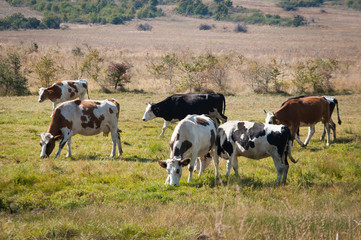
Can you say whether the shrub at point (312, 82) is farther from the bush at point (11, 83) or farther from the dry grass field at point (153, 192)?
the bush at point (11, 83)

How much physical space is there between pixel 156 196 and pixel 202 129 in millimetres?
2356

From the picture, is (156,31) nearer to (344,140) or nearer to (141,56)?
(141,56)

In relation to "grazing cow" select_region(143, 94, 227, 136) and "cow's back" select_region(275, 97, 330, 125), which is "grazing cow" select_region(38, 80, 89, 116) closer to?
Result: "grazing cow" select_region(143, 94, 227, 136)

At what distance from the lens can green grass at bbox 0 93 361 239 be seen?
5234 mm

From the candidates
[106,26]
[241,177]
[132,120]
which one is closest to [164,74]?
[132,120]

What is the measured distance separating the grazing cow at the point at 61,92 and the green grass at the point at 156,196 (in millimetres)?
5254

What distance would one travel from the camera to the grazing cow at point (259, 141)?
855 cm

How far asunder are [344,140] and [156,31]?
263ft

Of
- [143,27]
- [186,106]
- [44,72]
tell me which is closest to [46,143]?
[186,106]

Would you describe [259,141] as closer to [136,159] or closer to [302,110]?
[136,159]

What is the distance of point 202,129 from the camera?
30.3ft

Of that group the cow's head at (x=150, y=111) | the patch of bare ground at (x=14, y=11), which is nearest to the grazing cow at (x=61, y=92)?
the cow's head at (x=150, y=111)

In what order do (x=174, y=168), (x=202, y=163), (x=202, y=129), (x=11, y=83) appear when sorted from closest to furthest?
1. (x=174, y=168)
2. (x=202, y=129)
3. (x=202, y=163)
4. (x=11, y=83)

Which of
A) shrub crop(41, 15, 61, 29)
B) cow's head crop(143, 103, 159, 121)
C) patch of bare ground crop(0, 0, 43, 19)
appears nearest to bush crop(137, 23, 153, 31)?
shrub crop(41, 15, 61, 29)
